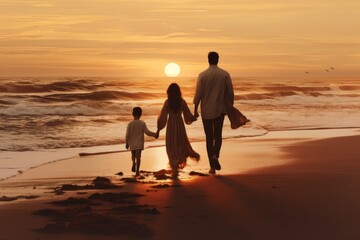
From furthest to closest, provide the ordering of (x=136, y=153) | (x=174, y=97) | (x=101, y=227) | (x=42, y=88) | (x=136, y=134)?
(x=42, y=88) → (x=136, y=134) → (x=136, y=153) → (x=174, y=97) → (x=101, y=227)

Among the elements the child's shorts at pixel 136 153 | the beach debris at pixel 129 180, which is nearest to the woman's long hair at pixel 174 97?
the child's shorts at pixel 136 153

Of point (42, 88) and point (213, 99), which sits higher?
point (213, 99)

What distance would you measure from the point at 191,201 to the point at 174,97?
3.32 meters

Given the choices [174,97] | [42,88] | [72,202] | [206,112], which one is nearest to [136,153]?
[174,97]

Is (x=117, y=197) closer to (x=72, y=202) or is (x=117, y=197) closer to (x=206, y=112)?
(x=72, y=202)

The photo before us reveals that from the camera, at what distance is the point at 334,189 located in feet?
28.3

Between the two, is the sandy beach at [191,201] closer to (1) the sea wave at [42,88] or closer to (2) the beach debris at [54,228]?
(2) the beach debris at [54,228]

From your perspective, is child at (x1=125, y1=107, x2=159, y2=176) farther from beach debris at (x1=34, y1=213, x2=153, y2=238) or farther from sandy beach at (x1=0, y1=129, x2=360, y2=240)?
beach debris at (x1=34, y1=213, x2=153, y2=238)

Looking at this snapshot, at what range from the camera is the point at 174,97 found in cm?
1102

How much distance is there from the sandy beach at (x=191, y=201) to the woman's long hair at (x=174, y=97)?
1.03 m

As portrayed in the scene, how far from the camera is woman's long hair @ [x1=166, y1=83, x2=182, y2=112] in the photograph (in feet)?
36.0

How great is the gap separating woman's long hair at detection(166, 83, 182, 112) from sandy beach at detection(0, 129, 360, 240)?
1.03m

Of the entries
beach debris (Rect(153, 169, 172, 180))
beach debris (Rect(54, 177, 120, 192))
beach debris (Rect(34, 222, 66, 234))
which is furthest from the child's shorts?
beach debris (Rect(34, 222, 66, 234))

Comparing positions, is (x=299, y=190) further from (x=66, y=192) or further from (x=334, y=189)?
(x=66, y=192)
